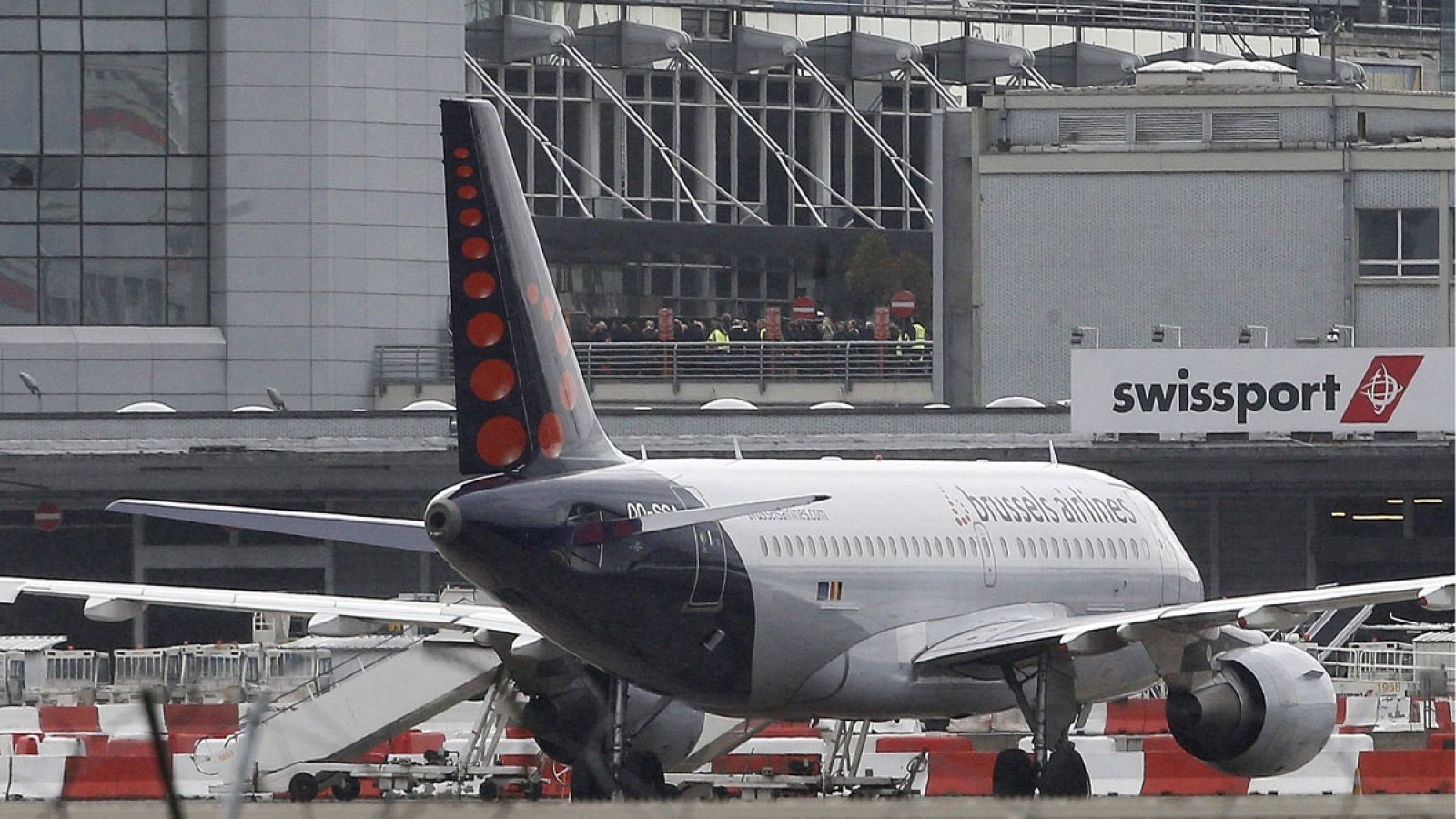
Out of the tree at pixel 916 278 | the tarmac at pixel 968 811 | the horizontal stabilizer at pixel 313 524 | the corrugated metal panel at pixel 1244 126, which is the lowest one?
the tarmac at pixel 968 811

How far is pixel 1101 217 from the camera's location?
67.2 meters

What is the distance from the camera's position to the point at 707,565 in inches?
1112

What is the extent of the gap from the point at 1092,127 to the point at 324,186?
1883 centimetres

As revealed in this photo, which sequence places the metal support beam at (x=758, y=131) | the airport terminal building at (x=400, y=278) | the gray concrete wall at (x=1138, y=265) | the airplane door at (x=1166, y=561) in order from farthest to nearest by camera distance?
the metal support beam at (x=758, y=131) < the gray concrete wall at (x=1138, y=265) < the airport terminal building at (x=400, y=278) < the airplane door at (x=1166, y=561)

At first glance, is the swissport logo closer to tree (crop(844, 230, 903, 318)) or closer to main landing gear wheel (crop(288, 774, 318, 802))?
main landing gear wheel (crop(288, 774, 318, 802))

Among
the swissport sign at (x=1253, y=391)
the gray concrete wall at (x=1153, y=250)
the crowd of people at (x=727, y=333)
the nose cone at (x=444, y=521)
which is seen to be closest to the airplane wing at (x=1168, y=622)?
the nose cone at (x=444, y=521)

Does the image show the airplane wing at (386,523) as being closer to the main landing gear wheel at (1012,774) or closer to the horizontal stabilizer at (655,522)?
the horizontal stabilizer at (655,522)

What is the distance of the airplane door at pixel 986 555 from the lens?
3216 cm

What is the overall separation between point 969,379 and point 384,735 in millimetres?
37375

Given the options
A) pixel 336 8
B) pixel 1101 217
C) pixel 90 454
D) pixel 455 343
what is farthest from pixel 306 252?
pixel 455 343

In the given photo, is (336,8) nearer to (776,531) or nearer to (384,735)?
(384,735)

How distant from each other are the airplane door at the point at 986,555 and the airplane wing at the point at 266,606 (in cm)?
515

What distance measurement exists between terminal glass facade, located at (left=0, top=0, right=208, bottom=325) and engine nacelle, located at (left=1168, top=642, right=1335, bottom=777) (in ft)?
146

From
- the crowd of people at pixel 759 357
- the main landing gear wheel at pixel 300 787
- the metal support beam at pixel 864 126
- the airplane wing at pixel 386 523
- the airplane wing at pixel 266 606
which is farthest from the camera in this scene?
the metal support beam at pixel 864 126
